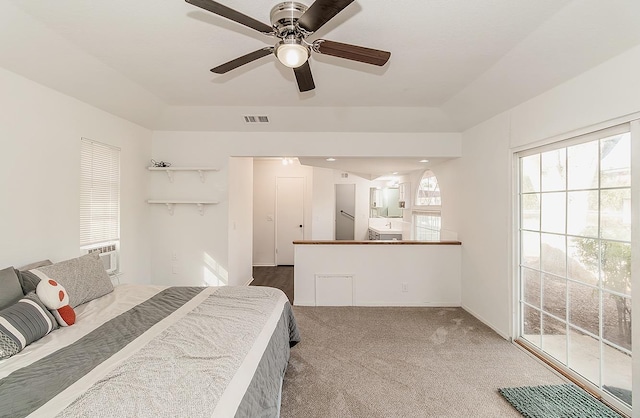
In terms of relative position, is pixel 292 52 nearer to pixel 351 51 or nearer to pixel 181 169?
pixel 351 51

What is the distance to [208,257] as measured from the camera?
382 cm

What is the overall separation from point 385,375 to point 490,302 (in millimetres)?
1716

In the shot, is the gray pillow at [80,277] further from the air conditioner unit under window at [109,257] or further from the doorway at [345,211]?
the doorway at [345,211]

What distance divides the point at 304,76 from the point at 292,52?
389 mm

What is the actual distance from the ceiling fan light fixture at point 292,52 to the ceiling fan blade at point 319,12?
9 cm

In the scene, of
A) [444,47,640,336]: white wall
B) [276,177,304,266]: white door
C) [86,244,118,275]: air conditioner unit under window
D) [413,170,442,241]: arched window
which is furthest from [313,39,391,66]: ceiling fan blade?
[276,177,304,266]: white door

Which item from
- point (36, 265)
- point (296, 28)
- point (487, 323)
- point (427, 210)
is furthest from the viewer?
point (427, 210)

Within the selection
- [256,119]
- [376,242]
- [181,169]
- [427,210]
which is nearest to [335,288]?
[376,242]

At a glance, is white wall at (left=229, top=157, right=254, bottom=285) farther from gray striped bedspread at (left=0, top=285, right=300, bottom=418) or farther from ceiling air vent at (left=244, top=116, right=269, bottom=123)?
gray striped bedspread at (left=0, top=285, right=300, bottom=418)

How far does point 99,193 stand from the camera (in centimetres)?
299

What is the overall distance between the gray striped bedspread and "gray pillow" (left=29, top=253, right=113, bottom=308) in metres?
0.12

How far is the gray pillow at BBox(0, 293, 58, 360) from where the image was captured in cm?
147

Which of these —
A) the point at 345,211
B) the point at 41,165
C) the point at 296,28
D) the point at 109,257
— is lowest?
the point at 109,257

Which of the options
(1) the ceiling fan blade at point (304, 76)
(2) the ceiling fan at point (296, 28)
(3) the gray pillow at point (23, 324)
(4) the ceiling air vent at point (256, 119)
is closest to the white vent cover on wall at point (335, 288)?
(4) the ceiling air vent at point (256, 119)
